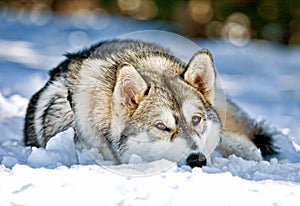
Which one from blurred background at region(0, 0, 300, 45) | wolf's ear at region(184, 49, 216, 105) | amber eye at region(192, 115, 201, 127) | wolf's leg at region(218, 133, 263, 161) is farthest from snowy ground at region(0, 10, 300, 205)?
blurred background at region(0, 0, 300, 45)

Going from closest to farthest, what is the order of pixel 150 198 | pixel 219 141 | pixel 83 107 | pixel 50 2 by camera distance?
pixel 150 198 < pixel 83 107 < pixel 219 141 < pixel 50 2

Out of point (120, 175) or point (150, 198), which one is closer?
point (150, 198)

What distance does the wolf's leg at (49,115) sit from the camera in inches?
174

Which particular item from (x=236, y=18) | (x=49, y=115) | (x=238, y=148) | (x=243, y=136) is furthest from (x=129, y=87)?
(x=236, y=18)

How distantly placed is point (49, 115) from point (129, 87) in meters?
0.73

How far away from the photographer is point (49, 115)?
4.51m

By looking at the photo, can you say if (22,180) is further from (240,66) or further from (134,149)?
(240,66)

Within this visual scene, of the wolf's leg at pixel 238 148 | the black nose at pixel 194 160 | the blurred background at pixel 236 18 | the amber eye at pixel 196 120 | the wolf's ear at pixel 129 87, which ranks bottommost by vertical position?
the blurred background at pixel 236 18

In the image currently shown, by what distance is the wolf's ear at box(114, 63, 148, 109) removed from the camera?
399cm

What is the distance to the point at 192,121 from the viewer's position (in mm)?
4059

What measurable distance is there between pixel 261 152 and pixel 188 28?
10788mm

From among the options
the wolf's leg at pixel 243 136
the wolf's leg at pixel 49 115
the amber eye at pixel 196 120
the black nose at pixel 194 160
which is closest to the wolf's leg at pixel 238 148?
the wolf's leg at pixel 243 136

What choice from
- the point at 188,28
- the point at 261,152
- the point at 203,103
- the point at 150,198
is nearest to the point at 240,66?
the point at 188,28

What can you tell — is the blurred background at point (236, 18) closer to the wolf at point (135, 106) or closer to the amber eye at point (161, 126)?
the wolf at point (135, 106)
